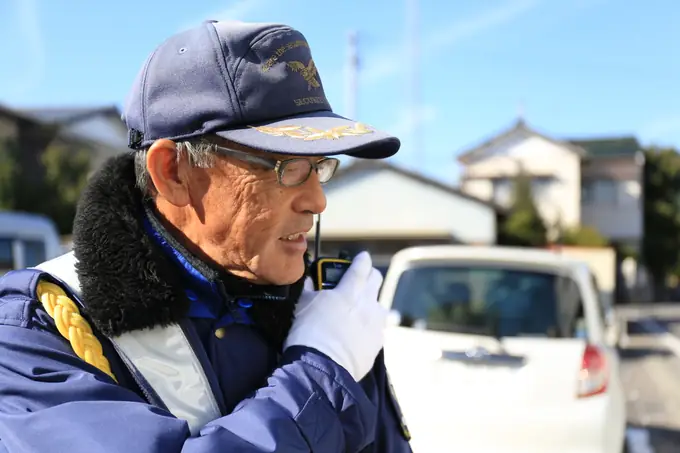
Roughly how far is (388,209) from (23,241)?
59.5ft

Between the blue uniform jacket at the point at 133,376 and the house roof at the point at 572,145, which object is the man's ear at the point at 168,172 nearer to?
the blue uniform jacket at the point at 133,376

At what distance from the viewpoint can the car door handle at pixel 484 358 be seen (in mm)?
3914

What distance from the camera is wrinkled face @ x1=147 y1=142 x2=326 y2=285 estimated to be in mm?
1250

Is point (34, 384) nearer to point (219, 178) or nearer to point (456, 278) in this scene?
point (219, 178)

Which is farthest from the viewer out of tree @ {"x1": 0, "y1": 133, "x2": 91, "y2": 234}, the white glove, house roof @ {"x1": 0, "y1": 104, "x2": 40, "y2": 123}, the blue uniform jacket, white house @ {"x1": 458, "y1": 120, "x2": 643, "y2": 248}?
white house @ {"x1": 458, "y1": 120, "x2": 643, "y2": 248}

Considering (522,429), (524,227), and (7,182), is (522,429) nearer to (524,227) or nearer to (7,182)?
(7,182)

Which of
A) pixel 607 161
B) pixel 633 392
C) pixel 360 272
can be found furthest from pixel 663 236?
pixel 360 272

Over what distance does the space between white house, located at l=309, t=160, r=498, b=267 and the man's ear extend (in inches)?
966

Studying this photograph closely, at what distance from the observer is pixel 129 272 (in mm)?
1187

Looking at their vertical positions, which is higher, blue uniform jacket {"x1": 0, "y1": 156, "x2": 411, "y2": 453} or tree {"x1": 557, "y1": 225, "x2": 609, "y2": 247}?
blue uniform jacket {"x1": 0, "y1": 156, "x2": 411, "y2": 453}

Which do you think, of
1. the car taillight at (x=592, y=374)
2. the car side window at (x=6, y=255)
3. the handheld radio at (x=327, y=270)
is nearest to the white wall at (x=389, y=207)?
the car side window at (x=6, y=255)

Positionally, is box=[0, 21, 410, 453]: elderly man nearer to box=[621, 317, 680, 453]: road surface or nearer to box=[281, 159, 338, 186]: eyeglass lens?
box=[281, 159, 338, 186]: eyeglass lens

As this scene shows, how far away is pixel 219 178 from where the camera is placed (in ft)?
Result: 4.12

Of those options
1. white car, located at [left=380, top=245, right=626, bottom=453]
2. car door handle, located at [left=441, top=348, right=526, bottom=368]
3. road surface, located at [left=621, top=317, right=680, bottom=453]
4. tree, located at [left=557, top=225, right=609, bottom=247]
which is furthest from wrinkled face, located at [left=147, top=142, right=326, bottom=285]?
tree, located at [left=557, top=225, right=609, bottom=247]
